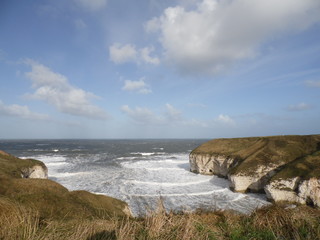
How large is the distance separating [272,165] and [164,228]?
26.2 metres

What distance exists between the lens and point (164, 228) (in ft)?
15.5

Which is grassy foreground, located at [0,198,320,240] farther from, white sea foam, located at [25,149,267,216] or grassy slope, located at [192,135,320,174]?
grassy slope, located at [192,135,320,174]

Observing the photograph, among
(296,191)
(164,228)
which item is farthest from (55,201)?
(296,191)

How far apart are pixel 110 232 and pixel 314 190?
21844mm

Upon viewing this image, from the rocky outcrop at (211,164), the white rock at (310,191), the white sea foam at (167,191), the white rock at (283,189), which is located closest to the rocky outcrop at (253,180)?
the white sea foam at (167,191)

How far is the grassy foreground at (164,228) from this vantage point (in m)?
4.46

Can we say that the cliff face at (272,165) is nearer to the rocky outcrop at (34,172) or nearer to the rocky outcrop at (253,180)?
the rocky outcrop at (253,180)

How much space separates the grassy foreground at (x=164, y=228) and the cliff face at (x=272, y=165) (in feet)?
52.1

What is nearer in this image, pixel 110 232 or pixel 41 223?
pixel 110 232

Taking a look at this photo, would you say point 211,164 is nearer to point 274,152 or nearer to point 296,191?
point 274,152

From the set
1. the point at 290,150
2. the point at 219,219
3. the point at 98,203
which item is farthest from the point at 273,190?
the point at 98,203

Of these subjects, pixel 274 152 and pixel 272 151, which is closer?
pixel 274 152

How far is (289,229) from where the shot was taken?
19.4 ft

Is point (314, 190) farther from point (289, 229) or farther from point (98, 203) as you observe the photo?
point (98, 203)
